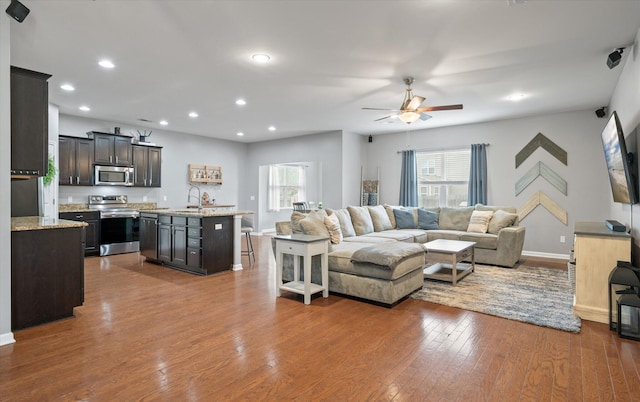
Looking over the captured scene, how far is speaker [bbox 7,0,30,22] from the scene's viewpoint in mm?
2590

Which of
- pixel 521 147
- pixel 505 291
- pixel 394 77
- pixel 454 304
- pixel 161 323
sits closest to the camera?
pixel 161 323

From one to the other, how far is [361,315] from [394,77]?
2999 millimetres

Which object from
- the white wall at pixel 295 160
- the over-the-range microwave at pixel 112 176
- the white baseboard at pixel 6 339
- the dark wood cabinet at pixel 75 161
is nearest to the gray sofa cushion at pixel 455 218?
the white wall at pixel 295 160

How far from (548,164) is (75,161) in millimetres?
9082

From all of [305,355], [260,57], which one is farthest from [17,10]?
[305,355]

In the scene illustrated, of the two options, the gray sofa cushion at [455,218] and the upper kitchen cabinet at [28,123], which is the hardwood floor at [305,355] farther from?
the gray sofa cushion at [455,218]

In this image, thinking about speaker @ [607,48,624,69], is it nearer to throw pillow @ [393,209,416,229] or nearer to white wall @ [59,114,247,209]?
throw pillow @ [393,209,416,229]

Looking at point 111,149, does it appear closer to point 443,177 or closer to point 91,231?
point 91,231

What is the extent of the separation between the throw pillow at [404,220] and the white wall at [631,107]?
326 cm

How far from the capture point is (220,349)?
265cm

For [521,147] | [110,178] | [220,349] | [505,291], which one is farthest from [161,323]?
[521,147]

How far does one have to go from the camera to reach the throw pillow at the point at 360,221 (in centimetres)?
592

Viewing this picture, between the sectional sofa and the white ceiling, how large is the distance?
6.36ft

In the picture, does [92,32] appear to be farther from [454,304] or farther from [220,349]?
[454,304]
